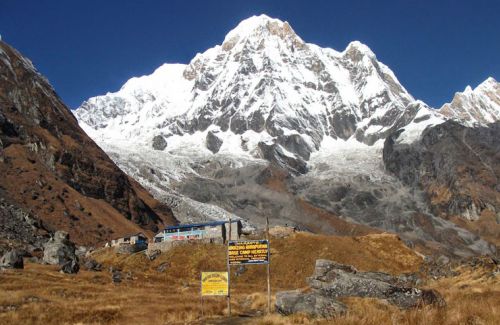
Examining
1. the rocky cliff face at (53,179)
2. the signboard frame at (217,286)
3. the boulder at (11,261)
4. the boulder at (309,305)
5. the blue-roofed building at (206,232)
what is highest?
the rocky cliff face at (53,179)

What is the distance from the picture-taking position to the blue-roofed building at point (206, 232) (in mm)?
101750

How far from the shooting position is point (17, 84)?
198 meters

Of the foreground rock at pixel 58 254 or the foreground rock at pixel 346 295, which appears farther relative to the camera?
the foreground rock at pixel 58 254

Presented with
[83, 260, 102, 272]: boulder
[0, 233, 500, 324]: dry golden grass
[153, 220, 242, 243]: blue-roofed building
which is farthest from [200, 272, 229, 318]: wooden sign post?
[153, 220, 242, 243]: blue-roofed building

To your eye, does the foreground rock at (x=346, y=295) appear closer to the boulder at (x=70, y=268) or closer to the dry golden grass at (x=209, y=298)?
the dry golden grass at (x=209, y=298)

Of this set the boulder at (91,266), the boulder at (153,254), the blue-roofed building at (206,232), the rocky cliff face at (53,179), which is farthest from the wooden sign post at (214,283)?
the rocky cliff face at (53,179)

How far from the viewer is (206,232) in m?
109

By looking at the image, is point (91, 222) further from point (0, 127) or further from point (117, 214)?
point (0, 127)

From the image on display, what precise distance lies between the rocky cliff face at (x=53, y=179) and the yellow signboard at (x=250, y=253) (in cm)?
10759

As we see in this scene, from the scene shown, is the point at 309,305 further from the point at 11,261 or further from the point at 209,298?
the point at 11,261

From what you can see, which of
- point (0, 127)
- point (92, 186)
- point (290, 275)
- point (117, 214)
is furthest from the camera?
point (92, 186)

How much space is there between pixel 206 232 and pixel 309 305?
87294mm

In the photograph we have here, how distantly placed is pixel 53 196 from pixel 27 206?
14663 millimetres

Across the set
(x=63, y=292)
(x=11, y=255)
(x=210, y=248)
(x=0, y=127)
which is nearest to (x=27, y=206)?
(x=0, y=127)
